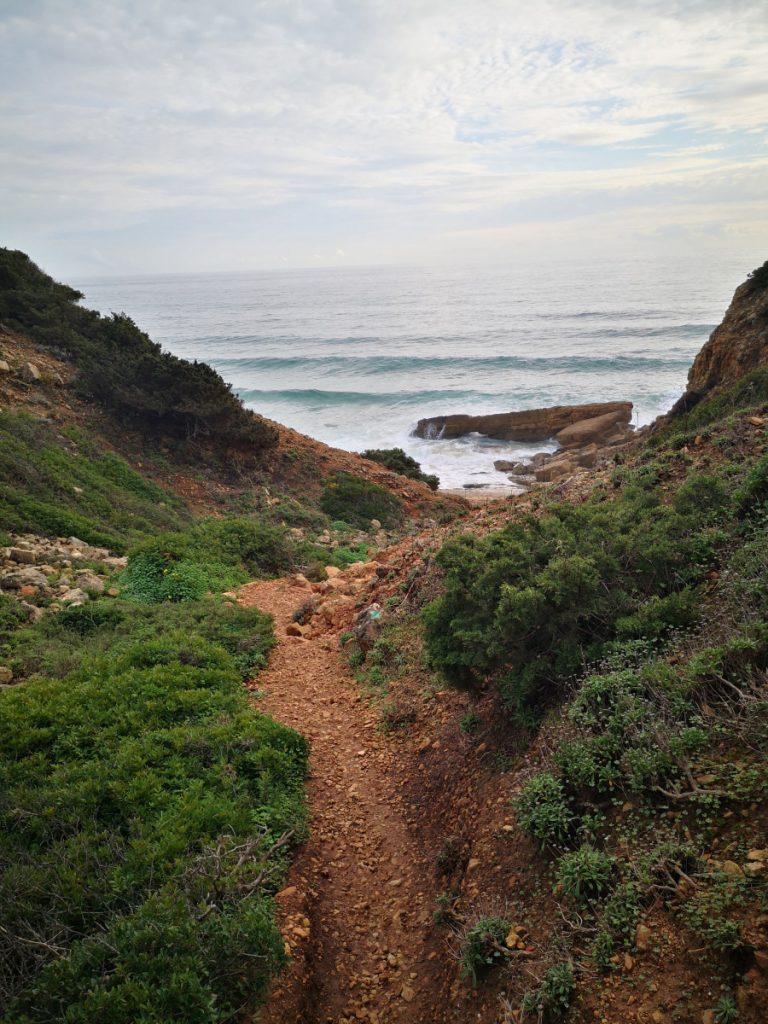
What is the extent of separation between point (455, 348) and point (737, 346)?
36865mm

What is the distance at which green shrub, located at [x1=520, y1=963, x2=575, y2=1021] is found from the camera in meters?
2.89

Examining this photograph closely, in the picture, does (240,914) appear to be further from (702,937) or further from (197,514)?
(197,514)

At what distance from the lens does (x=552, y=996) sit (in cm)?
292

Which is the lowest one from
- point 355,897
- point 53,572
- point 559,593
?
point 355,897

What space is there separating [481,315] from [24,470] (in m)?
59.2

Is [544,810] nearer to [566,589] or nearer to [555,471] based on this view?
[566,589]

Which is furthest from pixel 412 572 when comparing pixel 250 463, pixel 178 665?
pixel 250 463

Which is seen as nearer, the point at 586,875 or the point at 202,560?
the point at 586,875

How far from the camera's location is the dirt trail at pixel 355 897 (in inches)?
147

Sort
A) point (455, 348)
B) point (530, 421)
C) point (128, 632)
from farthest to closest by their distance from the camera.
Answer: point (455, 348) < point (530, 421) < point (128, 632)

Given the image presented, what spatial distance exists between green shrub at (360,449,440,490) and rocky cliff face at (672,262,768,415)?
1004cm

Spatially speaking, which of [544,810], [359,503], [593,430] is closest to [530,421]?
[593,430]

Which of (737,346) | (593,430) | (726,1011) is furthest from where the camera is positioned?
(593,430)

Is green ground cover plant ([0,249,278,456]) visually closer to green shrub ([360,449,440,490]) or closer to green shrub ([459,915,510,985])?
green shrub ([360,449,440,490])
